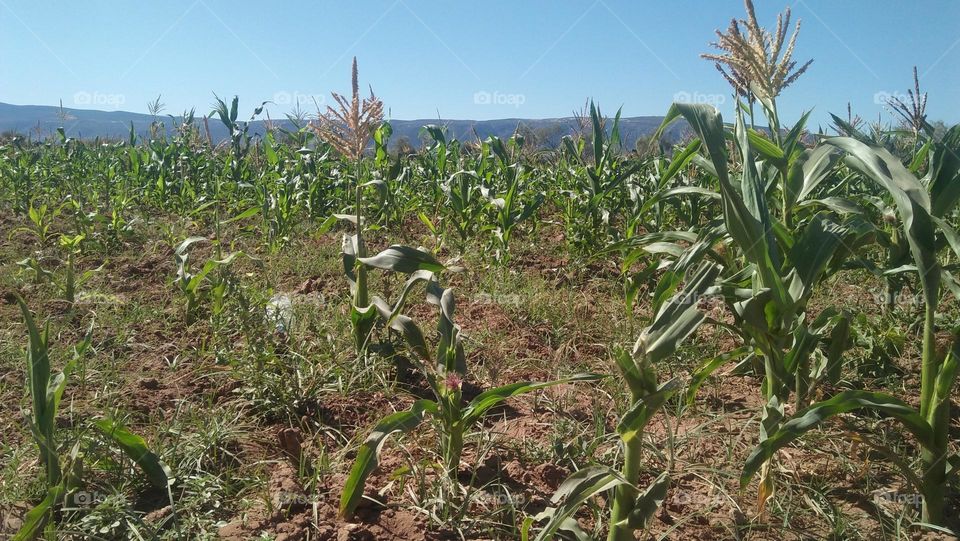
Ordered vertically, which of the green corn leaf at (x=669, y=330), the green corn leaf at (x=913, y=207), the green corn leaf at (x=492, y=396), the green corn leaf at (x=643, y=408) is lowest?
the green corn leaf at (x=492, y=396)

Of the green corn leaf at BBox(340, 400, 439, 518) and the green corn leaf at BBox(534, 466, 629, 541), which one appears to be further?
the green corn leaf at BBox(340, 400, 439, 518)

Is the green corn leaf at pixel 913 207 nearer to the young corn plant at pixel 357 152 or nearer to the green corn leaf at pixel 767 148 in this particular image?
the green corn leaf at pixel 767 148

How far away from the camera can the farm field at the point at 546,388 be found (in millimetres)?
1641

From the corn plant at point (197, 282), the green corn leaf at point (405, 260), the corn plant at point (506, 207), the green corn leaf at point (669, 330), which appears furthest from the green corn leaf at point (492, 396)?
the corn plant at point (506, 207)

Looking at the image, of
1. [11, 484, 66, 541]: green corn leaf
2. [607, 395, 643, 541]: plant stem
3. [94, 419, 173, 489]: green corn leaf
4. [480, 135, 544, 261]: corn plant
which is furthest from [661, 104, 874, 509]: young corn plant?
[480, 135, 544, 261]: corn plant

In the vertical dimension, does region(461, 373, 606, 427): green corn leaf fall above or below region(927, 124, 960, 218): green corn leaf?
below

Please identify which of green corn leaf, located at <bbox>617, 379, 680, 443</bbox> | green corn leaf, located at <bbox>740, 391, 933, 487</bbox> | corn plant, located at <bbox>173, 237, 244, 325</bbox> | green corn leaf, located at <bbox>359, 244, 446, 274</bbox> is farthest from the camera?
corn plant, located at <bbox>173, 237, 244, 325</bbox>

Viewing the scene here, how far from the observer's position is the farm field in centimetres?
164

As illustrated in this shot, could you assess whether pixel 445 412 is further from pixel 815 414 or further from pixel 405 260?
pixel 815 414

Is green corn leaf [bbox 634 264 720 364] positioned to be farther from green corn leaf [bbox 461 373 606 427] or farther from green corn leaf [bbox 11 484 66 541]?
green corn leaf [bbox 11 484 66 541]

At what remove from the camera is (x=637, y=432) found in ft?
4.70

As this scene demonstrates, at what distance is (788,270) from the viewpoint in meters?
1.84

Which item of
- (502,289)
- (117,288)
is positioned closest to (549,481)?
(502,289)

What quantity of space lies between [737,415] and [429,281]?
4.10ft
